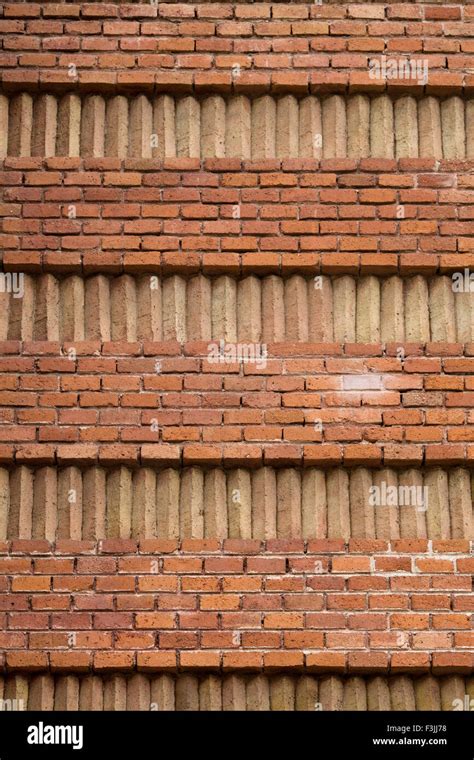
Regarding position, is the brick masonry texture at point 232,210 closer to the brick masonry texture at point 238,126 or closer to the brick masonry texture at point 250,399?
the brick masonry texture at point 238,126

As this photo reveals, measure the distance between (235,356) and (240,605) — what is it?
4.07ft

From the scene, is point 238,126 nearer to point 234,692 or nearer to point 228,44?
point 228,44

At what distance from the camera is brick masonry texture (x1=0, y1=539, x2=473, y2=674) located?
566 cm

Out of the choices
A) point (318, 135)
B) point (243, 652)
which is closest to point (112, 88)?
point (318, 135)

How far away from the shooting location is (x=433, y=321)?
616cm

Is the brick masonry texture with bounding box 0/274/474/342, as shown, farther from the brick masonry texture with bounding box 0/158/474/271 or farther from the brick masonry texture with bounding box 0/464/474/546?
the brick masonry texture with bounding box 0/464/474/546

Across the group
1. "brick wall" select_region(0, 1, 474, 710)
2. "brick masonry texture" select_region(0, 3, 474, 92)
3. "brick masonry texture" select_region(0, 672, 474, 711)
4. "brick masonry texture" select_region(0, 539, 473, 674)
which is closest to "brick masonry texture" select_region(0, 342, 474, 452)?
"brick wall" select_region(0, 1, 474, 710)

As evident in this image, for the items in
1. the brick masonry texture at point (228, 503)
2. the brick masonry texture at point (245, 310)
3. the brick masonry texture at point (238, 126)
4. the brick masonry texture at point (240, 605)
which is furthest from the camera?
the brick masonry texture at point (238, 126)

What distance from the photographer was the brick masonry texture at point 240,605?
5.66 m

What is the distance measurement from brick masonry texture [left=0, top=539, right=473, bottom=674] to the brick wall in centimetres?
1

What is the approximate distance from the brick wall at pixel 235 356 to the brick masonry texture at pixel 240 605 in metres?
0.01

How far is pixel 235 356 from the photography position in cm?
607

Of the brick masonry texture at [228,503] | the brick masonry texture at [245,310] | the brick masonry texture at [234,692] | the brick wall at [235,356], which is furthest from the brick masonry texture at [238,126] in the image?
the brick masonry texture at [234,692]
